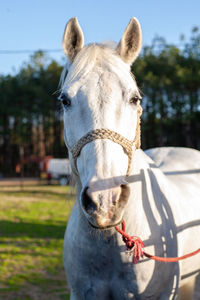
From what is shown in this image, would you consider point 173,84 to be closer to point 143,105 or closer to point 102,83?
point 143,105

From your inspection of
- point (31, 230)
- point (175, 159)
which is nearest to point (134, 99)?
point (175, 159)

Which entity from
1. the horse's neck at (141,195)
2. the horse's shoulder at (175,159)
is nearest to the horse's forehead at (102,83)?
the horse's neck at (141,195)

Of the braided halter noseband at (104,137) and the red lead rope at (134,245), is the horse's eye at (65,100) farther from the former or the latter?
the red lead rope at (134,245)

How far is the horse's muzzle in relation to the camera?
1.41m

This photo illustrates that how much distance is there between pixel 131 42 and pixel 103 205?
1154 millimetres

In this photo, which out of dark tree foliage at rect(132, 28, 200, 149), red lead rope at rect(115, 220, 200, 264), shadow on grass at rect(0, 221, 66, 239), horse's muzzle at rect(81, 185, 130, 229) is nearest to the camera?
horse's muzzle at rect(81, 185, 130, 229)

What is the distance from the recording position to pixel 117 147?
159 cm

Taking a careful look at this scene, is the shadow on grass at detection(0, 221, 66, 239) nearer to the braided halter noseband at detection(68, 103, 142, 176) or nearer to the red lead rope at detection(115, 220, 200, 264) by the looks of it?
the red lead rope at detection(115, 220, 200, 264)

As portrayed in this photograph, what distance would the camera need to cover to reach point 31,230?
732 cm

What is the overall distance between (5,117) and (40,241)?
90.1 feet

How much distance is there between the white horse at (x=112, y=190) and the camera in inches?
58.0

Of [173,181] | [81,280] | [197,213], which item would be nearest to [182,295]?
[197,213]

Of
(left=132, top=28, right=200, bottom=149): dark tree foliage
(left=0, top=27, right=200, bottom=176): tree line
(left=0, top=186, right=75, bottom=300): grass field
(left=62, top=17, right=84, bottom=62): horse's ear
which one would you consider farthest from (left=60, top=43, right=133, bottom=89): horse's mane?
(left=132, top=28, right=200, bottom=149): dark tree foliage

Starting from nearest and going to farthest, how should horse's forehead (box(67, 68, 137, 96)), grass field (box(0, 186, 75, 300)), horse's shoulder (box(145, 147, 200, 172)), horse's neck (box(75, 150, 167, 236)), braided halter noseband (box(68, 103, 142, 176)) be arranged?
braided halter noseband (box(68, 103, 142, 176)) → horse's forehead (box(67, 68, 137, 96)) → horse's neck (box(75, 150, 167, 236)) → horse's shoulder (box(145, 147, 200, 172)) → grass field (box(0, 186, 75, 300))
